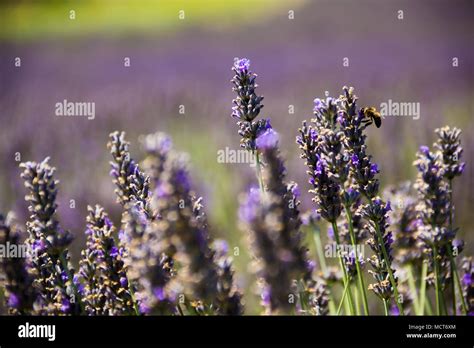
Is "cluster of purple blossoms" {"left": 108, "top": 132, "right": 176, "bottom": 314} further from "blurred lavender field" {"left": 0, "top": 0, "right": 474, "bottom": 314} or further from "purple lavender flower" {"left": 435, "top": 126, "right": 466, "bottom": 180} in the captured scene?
"blurred lavender field" {"left": 0, "top": 0, "right": 474, "bottom": 314}

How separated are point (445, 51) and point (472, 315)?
3.92 m

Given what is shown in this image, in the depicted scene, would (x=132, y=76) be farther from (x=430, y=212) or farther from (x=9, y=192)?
(x=430, y=212)

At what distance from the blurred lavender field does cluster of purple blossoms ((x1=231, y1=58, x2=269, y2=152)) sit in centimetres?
118

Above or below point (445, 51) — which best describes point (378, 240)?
below

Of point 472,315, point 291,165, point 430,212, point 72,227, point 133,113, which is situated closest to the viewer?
point 430,212

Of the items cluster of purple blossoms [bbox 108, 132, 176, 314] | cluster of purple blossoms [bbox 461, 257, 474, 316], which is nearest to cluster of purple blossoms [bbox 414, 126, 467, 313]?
cluster of purple blossoms [bbox 461, 257, 474, 316]

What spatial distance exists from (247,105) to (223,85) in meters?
4.23

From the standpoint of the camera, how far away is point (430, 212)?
168cm

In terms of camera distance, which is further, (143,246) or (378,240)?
(378,240)

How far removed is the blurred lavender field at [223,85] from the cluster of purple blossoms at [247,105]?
3.88ft

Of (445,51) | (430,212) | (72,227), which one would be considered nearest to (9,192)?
(72,227)

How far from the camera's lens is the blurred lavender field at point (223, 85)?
382cm

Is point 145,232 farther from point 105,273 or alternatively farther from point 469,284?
point 469,284

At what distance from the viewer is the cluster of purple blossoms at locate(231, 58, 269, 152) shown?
1.81 metres
